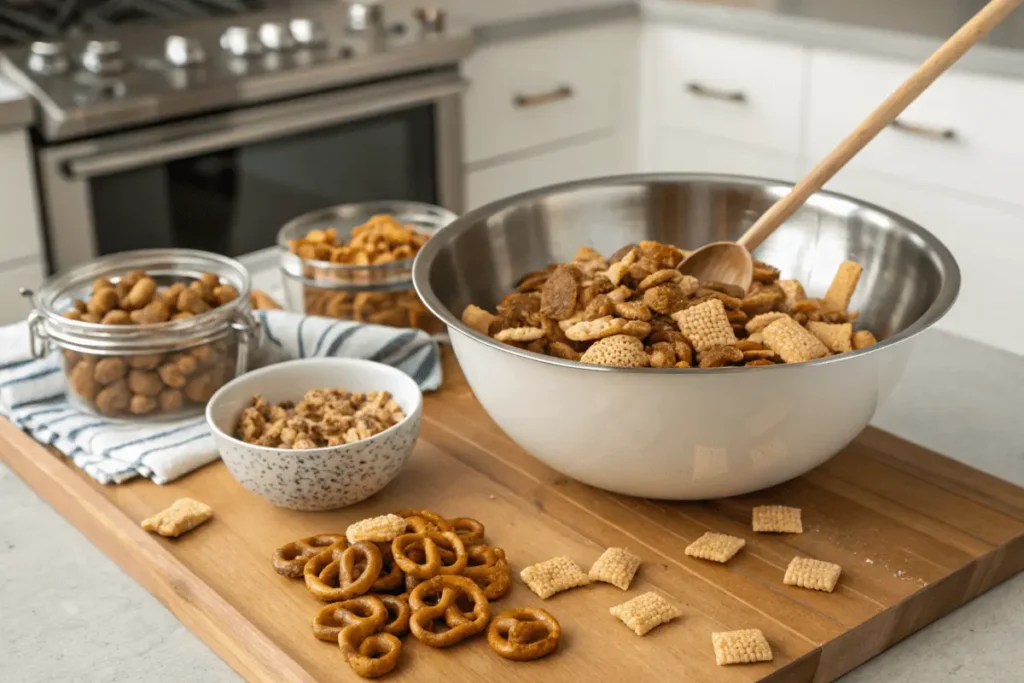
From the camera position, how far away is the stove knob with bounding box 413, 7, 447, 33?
253 centimetres

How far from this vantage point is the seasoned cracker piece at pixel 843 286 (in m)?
1.23

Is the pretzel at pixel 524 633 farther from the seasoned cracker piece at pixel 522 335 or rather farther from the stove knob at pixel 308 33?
the stove knob at pixel 308 33

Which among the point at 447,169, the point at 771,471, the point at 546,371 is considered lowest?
the point at 447,169

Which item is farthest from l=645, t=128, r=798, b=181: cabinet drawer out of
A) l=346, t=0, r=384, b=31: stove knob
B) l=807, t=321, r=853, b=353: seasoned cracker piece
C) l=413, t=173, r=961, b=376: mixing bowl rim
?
l=807, t=321, r=853, b=353: seasoned cracker piece

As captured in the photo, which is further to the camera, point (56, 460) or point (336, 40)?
point (336, 40)

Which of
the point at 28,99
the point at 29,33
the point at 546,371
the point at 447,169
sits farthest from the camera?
the point at 447,169

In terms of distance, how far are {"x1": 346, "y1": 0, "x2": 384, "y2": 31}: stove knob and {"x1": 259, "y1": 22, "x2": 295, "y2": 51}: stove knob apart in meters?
0.18

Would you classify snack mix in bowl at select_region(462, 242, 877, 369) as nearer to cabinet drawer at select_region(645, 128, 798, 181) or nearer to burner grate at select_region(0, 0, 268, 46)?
cabinet drawer at select_region(645, 128, 798, 181)

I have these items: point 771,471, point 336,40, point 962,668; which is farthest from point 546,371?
point 336,40

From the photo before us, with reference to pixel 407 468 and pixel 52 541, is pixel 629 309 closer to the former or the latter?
pixel 407 468

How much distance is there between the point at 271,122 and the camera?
2.33 metres

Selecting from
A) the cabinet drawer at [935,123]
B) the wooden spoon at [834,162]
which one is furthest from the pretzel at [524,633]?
the cabinet drawer at [935,123]

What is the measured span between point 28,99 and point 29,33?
45cm

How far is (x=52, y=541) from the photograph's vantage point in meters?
1.13
